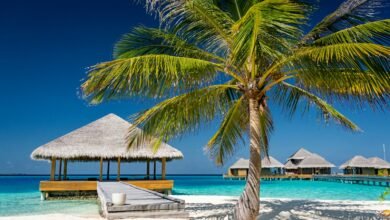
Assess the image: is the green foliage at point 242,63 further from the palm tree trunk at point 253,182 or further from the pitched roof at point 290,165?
the pitched roof at point 290,165

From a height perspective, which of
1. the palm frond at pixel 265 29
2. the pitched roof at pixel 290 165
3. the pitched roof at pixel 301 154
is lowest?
the pitched roof at pixel 290 165

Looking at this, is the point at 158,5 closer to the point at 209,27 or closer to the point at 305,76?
the point at 209,27

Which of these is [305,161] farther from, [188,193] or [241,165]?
[188,193]

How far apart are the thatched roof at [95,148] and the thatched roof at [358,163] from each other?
23716 millimetres

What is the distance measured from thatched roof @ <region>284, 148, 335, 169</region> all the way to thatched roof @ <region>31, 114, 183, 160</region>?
22359mm

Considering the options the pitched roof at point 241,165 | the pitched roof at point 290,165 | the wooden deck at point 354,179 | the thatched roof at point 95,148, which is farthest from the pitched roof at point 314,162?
the thatched roof at point 95,148

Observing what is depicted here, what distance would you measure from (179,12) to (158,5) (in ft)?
0.91

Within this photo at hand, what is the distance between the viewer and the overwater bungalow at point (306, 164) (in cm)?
3106

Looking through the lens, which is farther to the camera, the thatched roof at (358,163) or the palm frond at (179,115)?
the thatched roof at (358,163)

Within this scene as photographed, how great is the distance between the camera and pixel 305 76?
3.93 m

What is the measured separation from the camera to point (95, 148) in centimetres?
1150

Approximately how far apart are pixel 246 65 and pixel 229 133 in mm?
1784

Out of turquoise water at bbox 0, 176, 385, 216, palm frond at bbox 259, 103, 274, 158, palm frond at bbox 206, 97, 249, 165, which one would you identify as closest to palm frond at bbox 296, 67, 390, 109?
palm frond at bbox 206, 97, 249, 165

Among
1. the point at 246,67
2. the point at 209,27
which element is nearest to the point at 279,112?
the point at 246,67
